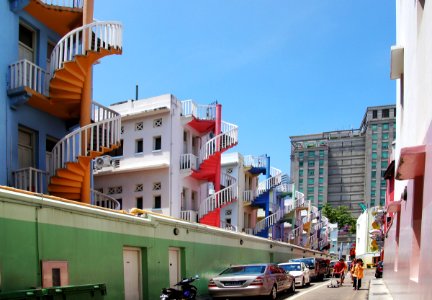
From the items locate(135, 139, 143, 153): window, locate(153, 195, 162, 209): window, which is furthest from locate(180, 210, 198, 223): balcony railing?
locate(135, 139, 143, 153): window

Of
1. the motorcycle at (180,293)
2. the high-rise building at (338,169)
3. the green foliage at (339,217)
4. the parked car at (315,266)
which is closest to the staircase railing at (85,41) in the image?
the motorcycle at (180,293)

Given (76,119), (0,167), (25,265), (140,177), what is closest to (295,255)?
(140,177)

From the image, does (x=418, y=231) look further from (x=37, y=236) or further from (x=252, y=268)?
(x=252, y=268)

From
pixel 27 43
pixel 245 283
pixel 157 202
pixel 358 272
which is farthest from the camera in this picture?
pixel 157 202

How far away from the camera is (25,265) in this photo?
902 centimetres

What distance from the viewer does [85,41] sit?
49.0 ft

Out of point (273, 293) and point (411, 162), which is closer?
point (411, 162)

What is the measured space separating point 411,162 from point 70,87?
1116 centimetres

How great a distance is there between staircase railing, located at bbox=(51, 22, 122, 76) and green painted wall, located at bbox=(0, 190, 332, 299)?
5.70 m

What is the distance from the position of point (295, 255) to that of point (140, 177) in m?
18.7

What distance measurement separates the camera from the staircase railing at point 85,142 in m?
14.7

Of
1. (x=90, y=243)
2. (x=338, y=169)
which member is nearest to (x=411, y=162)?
(x=90, y=243)

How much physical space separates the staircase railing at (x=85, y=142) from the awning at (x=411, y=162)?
9826 mm

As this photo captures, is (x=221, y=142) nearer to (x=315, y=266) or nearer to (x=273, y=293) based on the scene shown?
(x=315, y=266)
